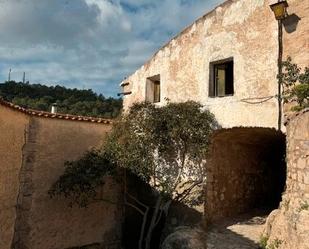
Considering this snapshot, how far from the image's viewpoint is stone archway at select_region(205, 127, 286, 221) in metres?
12.4

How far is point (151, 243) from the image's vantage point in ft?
43.8

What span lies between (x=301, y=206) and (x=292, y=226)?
55 centimetres

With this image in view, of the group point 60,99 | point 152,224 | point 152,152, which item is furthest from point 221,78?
point 60,99

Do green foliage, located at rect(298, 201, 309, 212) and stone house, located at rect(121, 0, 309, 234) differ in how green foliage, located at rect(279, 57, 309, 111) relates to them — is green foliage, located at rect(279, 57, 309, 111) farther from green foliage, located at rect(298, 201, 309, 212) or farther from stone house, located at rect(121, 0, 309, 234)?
green foliage, located at rect(298, 201, 309, 212)

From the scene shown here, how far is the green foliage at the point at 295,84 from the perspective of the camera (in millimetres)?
9320

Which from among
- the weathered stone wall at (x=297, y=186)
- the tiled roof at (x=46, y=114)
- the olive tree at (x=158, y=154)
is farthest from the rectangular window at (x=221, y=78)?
the weathered stone wall at (x=297, y=186)

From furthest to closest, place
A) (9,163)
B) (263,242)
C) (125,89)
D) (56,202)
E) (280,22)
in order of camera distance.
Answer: (125,89) → (56,202) → (280,22) → (9,163) → (263,242)

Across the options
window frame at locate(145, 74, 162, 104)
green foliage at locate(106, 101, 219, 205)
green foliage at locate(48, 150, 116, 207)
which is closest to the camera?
green foliage at locate(48, 150, 116, 207)

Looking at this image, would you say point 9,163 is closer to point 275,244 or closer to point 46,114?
point 46,114

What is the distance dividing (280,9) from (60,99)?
21.6 meters

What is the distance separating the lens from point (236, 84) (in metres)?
11.8

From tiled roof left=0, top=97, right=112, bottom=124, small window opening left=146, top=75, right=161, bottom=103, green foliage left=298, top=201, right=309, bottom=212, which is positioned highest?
small window opening left=146, top=75, right=161, bottom=103

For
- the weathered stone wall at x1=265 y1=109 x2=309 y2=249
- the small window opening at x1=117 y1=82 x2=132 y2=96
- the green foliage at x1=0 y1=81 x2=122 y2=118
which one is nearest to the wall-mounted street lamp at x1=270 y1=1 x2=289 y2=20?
the weathered stone wall at x1=265 y1=109 x2=309 y2=249

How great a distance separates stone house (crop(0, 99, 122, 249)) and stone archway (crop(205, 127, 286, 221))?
3664 mm
